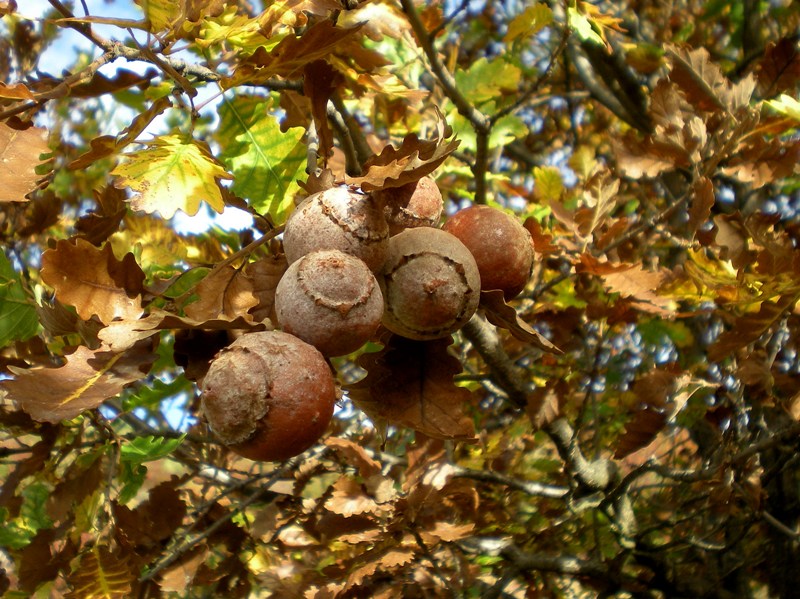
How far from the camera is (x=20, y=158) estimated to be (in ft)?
4.01

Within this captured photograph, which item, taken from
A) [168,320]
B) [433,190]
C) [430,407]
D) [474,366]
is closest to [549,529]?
[474,366]

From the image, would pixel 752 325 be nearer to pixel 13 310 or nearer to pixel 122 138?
pixel 122 138

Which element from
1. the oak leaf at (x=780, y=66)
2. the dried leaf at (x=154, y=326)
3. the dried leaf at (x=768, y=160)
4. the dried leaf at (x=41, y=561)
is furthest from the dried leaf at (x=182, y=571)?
the oak leaf at (x=780, y=66)

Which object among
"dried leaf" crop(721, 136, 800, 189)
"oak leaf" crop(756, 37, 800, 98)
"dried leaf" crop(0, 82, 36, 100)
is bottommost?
"dried leaf" crop(0, 82, 36, 100)

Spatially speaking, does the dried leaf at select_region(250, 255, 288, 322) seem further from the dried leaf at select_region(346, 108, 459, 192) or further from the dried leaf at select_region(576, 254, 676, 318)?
the dried leaf at select_region(576, 254, 676, 318)

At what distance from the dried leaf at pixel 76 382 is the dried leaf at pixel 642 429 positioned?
45.7 inches

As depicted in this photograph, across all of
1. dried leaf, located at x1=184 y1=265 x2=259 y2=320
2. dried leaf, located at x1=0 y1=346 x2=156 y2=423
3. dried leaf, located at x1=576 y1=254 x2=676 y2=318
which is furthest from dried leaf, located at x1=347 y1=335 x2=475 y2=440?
dried leaf, located at x1=576 y1=254 x2=676 y2=318

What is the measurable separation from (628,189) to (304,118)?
8.75 feet

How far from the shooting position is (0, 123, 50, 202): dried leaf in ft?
3.73

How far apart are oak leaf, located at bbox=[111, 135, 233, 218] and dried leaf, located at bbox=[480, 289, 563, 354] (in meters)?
0.53

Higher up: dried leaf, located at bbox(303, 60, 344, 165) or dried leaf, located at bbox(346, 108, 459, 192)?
dried leaf, located at bbox(303, 60, 344, 165)

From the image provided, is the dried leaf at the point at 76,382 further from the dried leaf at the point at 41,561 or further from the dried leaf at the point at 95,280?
the dried leaf at the point at 41,561

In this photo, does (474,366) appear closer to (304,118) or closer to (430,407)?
(304,118)

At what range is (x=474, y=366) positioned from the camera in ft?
10.1
